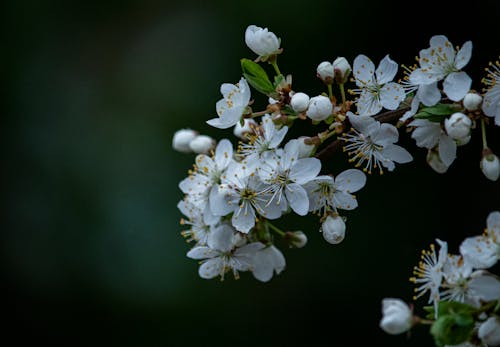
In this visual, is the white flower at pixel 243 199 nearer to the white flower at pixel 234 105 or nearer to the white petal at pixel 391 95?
the white flower at pixel 234 105

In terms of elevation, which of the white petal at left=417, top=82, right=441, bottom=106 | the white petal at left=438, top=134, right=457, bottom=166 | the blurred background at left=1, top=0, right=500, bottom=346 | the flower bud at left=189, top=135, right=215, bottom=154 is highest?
the blurred background at left=1, top=0, right=500, bottom=346

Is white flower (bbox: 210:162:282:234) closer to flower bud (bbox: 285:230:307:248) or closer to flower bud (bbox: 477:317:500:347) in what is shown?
flower bud (bbox: 285:230:307:248)

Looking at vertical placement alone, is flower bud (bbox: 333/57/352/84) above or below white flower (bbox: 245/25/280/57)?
below

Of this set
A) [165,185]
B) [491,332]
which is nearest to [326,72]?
[491,332]

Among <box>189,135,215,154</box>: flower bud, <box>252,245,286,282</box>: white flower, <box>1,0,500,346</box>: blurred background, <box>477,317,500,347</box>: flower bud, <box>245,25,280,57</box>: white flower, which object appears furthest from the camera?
<box>1,0,500,346</box>: blurred background

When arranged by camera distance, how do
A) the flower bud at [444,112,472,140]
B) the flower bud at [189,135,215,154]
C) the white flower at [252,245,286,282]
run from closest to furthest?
1. the flower bud at [444,112,472,140]
2. the white flower at [252,245,286,282]
3. the flower bud at [189,135,215,154]

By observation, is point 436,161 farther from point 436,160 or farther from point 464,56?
point 464,56

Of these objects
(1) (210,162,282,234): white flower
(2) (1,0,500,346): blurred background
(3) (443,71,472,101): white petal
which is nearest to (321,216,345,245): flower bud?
(1) (210,162,282,234): white flower
